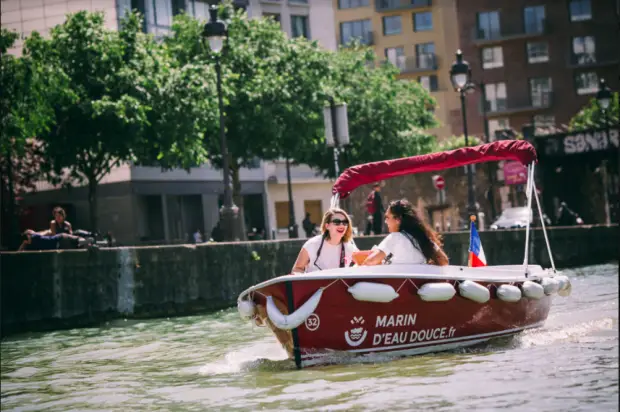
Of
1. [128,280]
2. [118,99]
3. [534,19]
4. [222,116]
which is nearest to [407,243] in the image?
[128,280]

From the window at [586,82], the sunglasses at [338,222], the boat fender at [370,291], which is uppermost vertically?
the window at [586,82]

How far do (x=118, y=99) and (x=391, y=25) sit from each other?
46.7m

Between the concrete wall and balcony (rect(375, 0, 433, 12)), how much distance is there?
55406mm

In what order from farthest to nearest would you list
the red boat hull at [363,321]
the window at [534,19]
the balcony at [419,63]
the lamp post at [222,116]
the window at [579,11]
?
the balcony at [419,63]
the window at [534,19]
the window at [579,11]
the lamp post at [222,116]
the red boat hull at [363,321]

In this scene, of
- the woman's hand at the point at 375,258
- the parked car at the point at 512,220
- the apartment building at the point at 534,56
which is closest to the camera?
the woman's hand at the point at 375,258

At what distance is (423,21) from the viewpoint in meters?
82.3

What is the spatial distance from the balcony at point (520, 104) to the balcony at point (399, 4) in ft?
30.0

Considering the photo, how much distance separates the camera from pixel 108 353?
52.4ft

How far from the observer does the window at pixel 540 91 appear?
7462cm

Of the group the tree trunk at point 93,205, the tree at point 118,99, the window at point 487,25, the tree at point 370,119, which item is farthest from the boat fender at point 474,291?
the window at point 487,25

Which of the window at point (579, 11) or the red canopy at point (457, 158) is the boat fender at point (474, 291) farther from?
Answer: the window at point (579, 11)

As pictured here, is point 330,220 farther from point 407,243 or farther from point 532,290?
point 532,290

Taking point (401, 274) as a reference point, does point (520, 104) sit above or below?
above

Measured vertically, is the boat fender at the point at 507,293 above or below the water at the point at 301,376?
above
